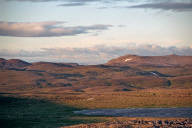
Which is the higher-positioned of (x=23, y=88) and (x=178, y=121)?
(x=178, y=121)

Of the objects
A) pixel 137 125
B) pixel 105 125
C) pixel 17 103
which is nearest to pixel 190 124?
pixel 137 125

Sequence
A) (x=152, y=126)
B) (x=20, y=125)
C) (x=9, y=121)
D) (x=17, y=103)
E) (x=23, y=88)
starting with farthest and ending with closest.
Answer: (x=23, y=88) < (x=17, y=103) < (x=9, y=121) < (x=20, y=125) < (x=152, y=126)

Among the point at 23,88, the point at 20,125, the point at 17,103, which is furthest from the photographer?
the point at 23,88

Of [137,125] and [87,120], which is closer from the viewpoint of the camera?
[137,125]

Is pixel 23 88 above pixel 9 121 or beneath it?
beneath

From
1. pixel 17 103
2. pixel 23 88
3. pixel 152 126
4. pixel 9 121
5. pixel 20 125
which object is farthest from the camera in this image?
pixel 23 88

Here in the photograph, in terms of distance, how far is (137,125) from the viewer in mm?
45844

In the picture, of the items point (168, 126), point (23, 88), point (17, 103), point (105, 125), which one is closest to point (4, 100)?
point (17, 103)

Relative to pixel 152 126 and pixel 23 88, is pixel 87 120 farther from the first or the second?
pixel 23 88

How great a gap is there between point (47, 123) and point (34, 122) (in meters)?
2.47

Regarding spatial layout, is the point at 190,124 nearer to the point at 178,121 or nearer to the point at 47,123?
the point at 178,121

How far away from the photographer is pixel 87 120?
5522 cm

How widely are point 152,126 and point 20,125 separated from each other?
18.5m

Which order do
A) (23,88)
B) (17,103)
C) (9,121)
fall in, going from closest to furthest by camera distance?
1. (9,121)
2. (17,103)
3. (23,88)
